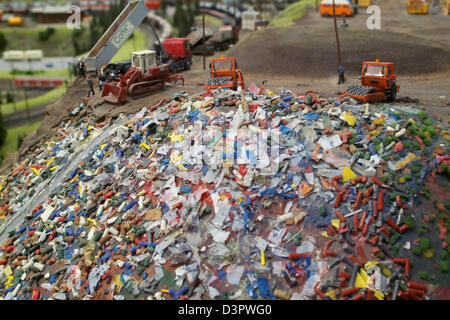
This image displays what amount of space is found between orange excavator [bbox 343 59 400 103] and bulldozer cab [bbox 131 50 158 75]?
9.37 m

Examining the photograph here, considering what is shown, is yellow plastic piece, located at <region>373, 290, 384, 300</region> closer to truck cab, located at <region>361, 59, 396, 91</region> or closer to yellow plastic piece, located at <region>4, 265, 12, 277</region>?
truck cab, located at <region>361, 59, 396, 91</region>

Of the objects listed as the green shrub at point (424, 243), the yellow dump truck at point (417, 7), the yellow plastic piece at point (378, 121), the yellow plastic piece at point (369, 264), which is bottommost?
the yellow plastic piece at point (369, 264)

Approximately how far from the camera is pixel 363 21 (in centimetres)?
2981

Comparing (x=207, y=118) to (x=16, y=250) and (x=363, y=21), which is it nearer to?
(x=16, y=250)

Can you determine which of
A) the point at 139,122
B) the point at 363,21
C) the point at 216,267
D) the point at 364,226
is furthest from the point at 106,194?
the point at 363,21

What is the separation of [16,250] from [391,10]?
3060 cm

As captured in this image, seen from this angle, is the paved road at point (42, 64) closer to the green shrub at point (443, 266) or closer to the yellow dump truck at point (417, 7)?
the yellow dump truck at point (417, 7)

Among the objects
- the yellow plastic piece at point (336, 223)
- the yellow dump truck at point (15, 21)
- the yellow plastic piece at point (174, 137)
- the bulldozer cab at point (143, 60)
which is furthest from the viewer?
the yellow dump truck at point (15, 21)

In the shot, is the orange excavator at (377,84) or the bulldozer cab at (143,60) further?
the bulldozer cab at (143,60)

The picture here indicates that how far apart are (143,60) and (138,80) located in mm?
1028

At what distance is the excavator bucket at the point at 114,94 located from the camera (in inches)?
721

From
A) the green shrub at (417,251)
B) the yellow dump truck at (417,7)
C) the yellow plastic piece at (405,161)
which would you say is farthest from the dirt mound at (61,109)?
the yellow dump truck at (417,7)

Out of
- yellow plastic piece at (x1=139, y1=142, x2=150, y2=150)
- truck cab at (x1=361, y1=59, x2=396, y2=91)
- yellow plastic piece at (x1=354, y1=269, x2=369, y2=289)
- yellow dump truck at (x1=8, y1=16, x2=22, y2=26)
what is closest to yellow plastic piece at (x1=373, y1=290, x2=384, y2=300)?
yellow plastic piece at (x1=354, y1=269, x2=369, y2=289)

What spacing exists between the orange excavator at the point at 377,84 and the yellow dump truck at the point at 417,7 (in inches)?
775
